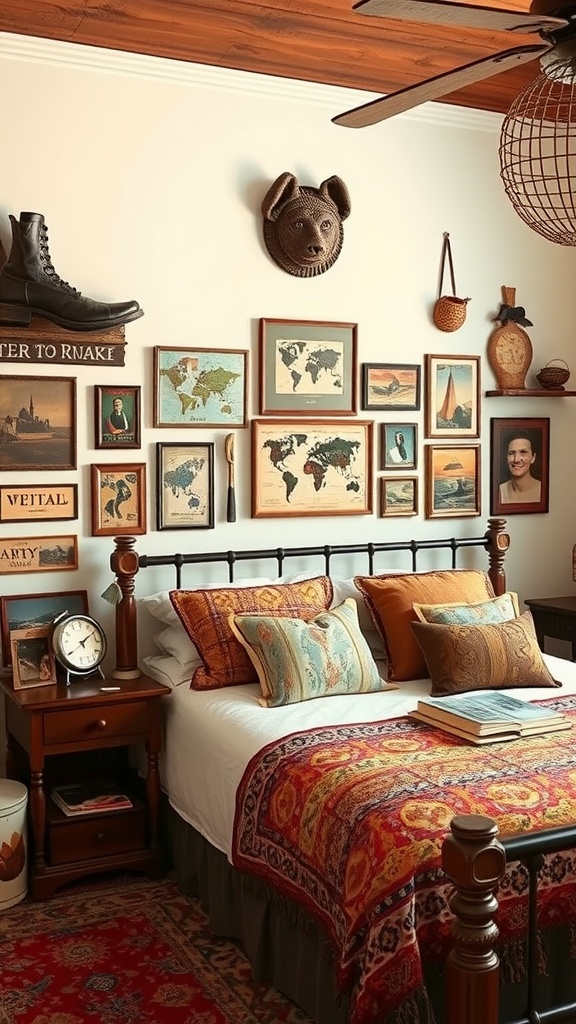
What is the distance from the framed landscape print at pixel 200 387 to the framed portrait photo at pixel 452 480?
890 millimetres

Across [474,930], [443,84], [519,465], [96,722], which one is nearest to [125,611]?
[96,722]

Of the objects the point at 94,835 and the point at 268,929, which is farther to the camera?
the point at 94,835

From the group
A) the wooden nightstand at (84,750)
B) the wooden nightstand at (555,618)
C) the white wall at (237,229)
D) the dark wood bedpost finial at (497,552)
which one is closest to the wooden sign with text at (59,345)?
the white wall at (237,229)

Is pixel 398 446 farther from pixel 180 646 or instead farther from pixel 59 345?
pixel 59 345

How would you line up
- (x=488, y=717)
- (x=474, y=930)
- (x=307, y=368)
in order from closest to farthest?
(x=474, y=930), (x=488, y=717), (x=307, y=368)

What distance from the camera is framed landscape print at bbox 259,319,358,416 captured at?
425 centimetres

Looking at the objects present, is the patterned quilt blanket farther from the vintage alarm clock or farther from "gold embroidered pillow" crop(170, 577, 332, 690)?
the vintage alarm clock

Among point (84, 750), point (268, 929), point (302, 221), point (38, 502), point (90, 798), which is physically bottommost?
point (268, 929)

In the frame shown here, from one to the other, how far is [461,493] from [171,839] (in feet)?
6.28

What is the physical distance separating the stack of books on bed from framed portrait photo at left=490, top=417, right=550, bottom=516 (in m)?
1.58

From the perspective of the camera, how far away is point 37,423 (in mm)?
3863

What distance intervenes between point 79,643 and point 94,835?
0.63 metres

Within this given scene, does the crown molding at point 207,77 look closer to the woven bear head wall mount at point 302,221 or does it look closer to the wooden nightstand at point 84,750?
the woven bear head wall mount at point 302,221

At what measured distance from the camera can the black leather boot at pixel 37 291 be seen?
12.1ft
